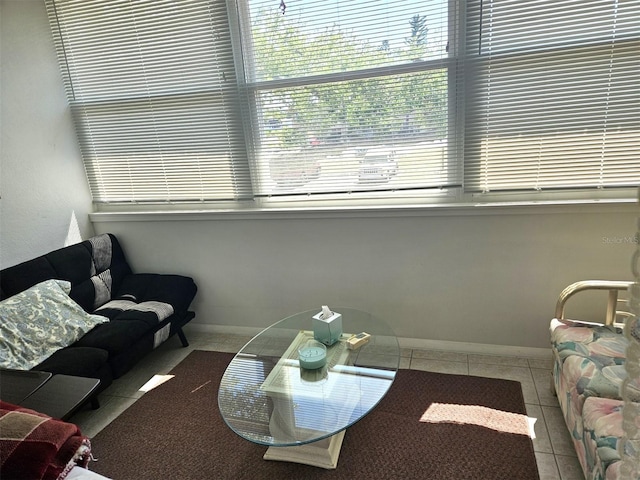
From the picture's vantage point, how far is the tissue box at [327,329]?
1961 mm

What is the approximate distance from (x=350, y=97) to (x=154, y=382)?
7.22 ft

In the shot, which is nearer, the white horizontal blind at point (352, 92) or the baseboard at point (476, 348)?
the white horizontal blind at point (352, 92)

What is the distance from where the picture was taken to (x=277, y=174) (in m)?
2.67

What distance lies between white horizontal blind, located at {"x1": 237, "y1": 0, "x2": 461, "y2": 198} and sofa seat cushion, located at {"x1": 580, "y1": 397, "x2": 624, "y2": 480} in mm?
1344

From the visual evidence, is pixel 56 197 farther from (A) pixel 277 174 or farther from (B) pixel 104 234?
(A) pixel 277 174

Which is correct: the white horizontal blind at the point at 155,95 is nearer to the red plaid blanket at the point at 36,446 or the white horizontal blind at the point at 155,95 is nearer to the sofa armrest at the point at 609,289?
the red plaid blanket at the point at 36,446

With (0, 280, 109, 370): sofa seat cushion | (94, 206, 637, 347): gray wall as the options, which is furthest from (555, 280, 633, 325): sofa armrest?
(0, 280, 109, 370): sofa seat cushion

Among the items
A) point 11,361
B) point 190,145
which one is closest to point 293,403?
point 11,361

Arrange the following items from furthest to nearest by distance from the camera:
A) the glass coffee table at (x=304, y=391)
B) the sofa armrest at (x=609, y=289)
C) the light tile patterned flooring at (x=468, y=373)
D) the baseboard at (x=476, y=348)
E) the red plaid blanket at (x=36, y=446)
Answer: the baseboard at (x=476, y=348) < the sofa armrest at (x=609, y=289) < the light tile patterned flooring at (x=468, y=373) < the glass coffee table at (x=304, y=391) < the red plaid blanket at (x=36, y=446)

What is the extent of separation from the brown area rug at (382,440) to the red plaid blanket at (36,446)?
619 millimetres

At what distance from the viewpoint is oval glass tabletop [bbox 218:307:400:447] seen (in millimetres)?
1520

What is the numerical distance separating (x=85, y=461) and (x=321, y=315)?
1130 mm

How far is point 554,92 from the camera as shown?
2078 mm

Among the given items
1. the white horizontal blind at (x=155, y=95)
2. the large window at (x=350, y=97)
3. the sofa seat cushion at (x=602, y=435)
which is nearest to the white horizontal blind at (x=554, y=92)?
the large window at (x=350, y=97)
